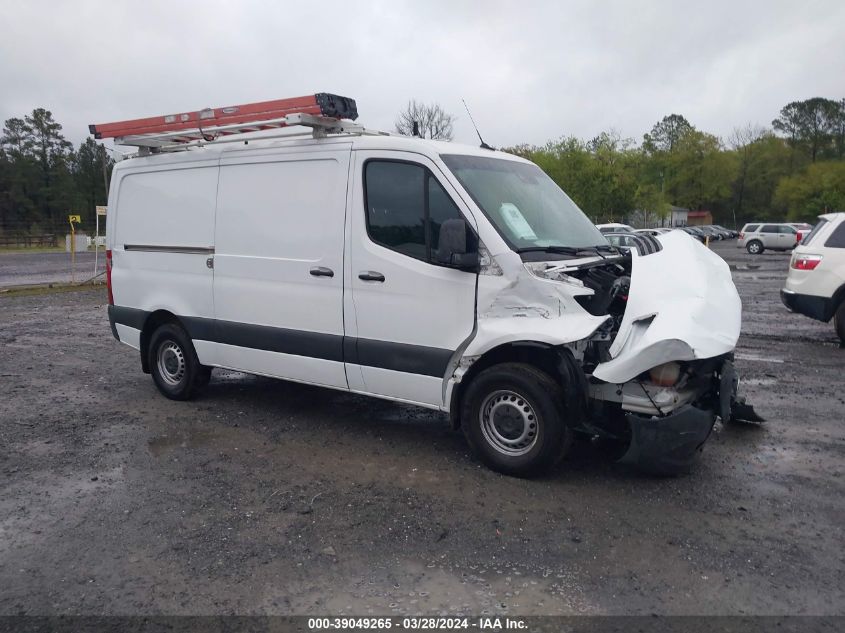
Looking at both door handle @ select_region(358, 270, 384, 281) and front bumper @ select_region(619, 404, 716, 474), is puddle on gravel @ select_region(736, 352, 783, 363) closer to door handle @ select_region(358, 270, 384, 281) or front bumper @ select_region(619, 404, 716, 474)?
front bumper @ select_region(619, 404, 716, 474)

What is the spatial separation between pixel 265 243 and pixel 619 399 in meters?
3.31

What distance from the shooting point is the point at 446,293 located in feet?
16.5

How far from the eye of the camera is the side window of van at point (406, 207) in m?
5.12

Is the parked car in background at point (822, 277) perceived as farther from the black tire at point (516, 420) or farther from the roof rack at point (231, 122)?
the roof rack at point (231, 122)

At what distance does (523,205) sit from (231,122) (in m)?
2.88

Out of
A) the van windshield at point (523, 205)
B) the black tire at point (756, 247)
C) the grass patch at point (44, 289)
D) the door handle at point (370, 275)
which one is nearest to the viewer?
the van windshield at point (523, 205)

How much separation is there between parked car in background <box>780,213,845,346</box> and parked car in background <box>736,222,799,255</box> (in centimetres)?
3356

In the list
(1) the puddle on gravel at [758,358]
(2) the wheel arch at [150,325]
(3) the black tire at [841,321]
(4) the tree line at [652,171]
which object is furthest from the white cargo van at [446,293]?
(4) the tree line at [652,171]

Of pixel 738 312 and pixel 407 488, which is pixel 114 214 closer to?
pixel 407 488

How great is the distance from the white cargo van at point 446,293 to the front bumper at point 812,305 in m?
4.98

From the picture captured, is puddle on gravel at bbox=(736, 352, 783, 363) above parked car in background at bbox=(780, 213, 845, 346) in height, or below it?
below

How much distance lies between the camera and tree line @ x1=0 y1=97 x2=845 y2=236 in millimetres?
45094

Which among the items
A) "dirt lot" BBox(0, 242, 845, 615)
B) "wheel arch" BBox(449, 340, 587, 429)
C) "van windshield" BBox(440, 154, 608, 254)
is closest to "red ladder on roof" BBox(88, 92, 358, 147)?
"van windshield" BBox(440, 154, 608, 254)

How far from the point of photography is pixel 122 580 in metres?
3.65
